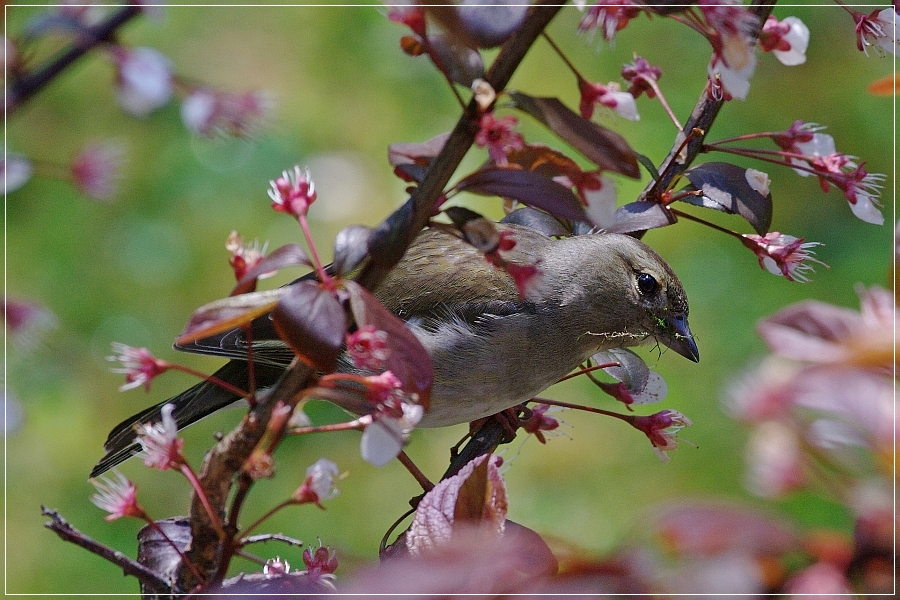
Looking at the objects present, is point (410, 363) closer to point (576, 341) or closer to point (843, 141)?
point (576, 341)

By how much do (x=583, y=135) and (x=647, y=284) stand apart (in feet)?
2.88

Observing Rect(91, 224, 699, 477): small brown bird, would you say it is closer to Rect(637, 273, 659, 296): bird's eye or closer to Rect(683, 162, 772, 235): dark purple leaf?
Rect(637, 273, 659, 296): bird's eye

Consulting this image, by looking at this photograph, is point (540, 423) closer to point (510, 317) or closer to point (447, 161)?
point (510, 317)

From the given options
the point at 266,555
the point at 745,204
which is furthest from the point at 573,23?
the point at 745,204

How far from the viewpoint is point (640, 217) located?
3.51ft

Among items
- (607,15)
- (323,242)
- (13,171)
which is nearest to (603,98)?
(607,15)

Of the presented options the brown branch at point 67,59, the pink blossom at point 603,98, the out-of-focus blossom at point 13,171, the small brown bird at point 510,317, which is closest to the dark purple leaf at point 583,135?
the pink blossom at point 603,98

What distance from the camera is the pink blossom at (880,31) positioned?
892 mm

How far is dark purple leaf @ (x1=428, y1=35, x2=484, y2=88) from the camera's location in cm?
71

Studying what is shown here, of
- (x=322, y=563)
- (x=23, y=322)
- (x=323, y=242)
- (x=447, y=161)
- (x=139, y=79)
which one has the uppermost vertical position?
(x=323, y=242)

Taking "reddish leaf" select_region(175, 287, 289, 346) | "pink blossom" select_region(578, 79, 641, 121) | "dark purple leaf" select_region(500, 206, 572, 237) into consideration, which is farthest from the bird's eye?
"reddish leaf" select_region(175, 287, 289, 346)

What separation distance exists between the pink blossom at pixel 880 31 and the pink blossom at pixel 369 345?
583 mm

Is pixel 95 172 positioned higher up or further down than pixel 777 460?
higher up

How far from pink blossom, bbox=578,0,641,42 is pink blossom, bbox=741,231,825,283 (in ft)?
1.19
